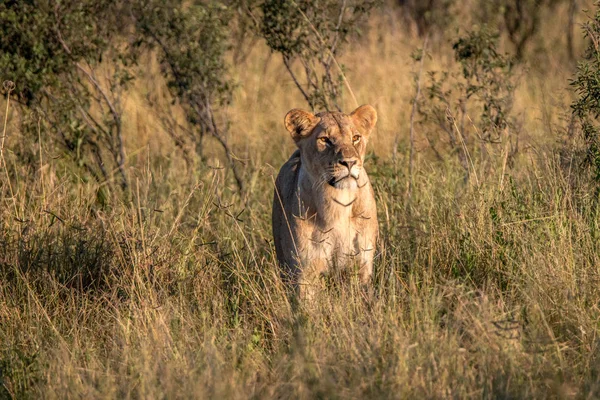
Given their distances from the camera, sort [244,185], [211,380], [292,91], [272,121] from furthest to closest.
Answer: [292,91] < [272,121] < [244,185] < [211,380]

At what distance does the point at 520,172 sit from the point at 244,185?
7.45 feet

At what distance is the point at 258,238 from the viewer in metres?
6.30

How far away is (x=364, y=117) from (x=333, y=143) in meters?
0.37

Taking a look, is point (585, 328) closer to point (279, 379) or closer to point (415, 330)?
point (415, 330)

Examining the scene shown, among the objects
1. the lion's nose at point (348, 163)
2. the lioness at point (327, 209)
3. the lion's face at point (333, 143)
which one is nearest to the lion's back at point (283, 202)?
the lioness at point (327, 209)

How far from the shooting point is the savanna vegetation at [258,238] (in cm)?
383

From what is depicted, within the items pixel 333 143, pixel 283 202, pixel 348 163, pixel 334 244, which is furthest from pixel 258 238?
pixel 348 163

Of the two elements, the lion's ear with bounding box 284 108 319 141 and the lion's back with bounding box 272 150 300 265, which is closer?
the lion's ear with bounding box 284 108 319 141

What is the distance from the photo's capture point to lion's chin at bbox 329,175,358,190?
445 cm

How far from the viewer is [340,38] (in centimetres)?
738

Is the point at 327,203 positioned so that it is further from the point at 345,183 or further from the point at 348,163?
the point at 348,163

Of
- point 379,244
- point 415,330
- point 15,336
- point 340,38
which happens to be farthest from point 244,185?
point 415,330

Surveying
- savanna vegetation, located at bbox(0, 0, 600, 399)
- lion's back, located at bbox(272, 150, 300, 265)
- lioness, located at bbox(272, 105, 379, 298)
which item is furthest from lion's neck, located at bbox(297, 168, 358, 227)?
savanna vegetation, located at bbox(0, 0, 600, 399)

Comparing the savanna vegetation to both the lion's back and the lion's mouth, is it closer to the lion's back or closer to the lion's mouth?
the lion's back
